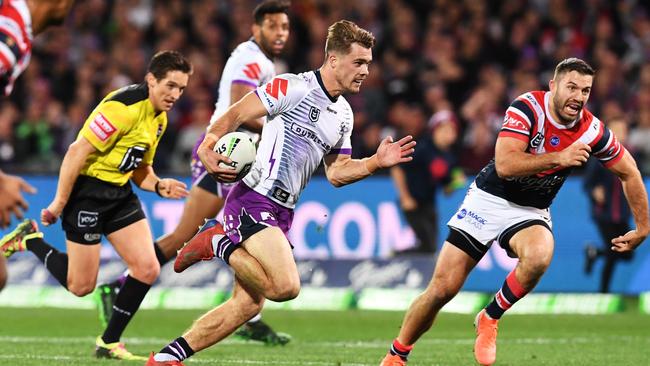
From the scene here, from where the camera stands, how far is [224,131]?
7750mm

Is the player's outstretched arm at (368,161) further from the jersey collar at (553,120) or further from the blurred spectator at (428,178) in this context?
the blurred spectator at (428,178)

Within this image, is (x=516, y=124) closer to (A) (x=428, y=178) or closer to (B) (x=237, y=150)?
(B) (x=237, y=150)

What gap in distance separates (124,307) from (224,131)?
2441mm

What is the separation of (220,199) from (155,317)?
3.24 metres

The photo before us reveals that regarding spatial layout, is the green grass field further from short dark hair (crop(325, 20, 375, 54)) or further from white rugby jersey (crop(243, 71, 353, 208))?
short dark hair (crop(325, 20, 375, 54))

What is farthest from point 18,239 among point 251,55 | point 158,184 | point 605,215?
point 605,215

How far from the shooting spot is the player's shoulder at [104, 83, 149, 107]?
9.62 meters

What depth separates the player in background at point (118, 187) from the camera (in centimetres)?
947

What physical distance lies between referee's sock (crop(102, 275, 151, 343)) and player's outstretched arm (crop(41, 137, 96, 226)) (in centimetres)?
79

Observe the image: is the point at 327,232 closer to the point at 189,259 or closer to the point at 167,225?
the point at 167,225

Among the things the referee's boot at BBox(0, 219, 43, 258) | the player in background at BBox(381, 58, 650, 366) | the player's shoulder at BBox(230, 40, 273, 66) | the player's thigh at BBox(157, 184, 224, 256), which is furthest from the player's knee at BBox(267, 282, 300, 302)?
the referee's boot at BBox(0, 219, 43, 258)

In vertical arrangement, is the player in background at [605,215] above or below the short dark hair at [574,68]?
below

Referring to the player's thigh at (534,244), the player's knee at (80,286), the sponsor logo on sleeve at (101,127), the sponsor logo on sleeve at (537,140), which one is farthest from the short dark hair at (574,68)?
the player's knee at (80,286)

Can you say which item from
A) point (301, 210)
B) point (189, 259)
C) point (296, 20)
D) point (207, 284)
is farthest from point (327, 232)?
point (189, 259)
